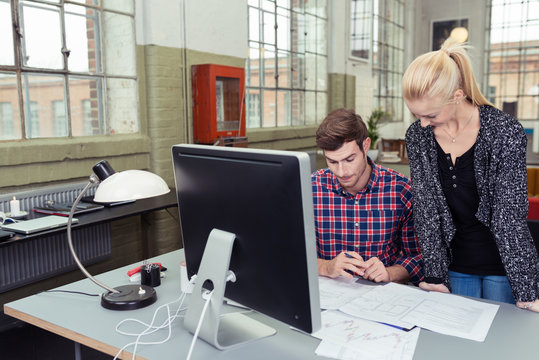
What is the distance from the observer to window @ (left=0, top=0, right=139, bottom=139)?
2.96 meters

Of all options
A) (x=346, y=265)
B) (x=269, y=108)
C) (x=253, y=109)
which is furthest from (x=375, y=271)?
(x=269, y=108)

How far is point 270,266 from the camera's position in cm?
110

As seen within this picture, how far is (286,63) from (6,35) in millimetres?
3265

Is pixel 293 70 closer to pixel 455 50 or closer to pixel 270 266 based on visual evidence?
pixel 455 50

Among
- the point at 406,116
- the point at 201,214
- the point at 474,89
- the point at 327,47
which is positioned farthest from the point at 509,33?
the point at 201,214

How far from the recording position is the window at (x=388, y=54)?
829 cm

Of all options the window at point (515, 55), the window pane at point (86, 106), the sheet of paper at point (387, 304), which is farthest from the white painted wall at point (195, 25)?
the window at point (515, 55)

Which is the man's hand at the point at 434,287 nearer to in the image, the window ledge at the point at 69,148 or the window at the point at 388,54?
the window ledge at the point at 69,148

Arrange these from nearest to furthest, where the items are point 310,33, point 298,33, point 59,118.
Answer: point 59,118, point 298,33, point 310,33

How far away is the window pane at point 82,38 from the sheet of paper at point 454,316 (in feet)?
9.22

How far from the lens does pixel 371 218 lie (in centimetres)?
181

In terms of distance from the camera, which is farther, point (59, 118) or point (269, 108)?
point (269, 108)

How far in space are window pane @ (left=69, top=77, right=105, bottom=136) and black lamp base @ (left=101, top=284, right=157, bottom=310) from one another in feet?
6.97

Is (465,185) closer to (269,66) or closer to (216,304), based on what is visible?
(216,304)
